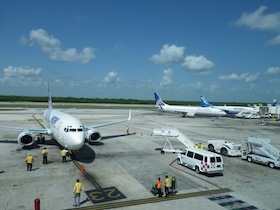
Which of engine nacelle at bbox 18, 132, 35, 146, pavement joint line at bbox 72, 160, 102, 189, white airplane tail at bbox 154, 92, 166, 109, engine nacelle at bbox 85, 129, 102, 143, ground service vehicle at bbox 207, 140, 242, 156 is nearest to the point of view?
pavement joint line at bbox 72, 160, 102, 189

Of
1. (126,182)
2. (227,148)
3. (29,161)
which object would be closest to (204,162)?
(126,182)

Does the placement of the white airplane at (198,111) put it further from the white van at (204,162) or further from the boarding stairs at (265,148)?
the white van at (204,162)

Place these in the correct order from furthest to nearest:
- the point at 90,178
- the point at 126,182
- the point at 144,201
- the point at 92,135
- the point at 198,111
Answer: the point at 198,111 → the point at 92,135 → the point at 90,178 → the point at 126,182 → the point at 144,201

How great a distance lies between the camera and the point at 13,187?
17750 millimetres

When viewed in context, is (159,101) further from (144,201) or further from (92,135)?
(144,201)

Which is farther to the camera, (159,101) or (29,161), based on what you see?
(159,101)

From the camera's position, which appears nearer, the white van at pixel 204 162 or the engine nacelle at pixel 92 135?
the white van at pixel 204 162

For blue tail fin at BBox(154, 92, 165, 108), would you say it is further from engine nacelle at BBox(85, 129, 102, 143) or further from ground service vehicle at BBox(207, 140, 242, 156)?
engine nacelle at BBox(85, 129, 102, 143)

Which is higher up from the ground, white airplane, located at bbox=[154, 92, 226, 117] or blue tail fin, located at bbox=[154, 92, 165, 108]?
blue tail fin, located at bbox=[154, 92, 165, 108]

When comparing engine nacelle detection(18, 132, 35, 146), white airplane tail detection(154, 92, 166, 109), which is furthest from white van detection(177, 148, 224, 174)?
white airplane tail detection(154, 92, 166, 109)

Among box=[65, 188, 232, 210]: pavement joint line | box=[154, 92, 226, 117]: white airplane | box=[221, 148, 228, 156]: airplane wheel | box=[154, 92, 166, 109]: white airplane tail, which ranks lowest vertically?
box=[65, 188, 232, 210]: pavement joint line

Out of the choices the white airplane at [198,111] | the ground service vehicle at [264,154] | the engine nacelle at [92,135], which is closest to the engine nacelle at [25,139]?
the engine nacelle at [92,135]

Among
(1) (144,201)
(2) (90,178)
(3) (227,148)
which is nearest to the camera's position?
(1) (144,201)

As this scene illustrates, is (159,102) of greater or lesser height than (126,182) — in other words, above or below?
above
